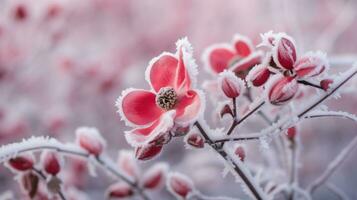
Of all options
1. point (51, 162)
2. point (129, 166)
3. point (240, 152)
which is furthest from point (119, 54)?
point (240, 152)

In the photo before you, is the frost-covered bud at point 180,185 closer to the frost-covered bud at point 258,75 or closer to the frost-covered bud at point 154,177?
the frost-covered bud at point 154,177

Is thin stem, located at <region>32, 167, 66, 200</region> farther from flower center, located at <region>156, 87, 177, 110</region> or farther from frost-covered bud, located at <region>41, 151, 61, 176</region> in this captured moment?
flower center, located at <region>156, 87, 177, 110</region>

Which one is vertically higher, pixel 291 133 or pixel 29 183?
pixel 29 183

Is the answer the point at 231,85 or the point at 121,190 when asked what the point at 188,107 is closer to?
the point at 231,85

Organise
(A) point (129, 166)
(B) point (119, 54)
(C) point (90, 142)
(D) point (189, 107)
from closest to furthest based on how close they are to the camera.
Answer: (D) point (189, 107) < (C) point (90, 142) < (A) point (129, 166) < (B) point (119, 54)

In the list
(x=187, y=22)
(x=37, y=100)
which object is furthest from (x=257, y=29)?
(x=37, y=100)

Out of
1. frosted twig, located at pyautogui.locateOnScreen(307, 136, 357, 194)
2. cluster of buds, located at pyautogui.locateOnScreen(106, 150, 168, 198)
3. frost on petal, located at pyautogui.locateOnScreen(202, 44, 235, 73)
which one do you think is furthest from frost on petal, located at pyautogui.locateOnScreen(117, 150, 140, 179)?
frosted twig, located at pyautogui.locateOnScreen(307, 136, 357, 194)
